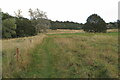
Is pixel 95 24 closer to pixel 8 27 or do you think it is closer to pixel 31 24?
pixel 31 24

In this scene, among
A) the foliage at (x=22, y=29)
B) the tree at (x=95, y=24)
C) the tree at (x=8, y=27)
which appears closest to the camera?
the tree at (x=8, y=27)

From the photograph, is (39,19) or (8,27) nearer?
(8,27)

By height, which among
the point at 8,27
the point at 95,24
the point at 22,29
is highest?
the point at 95,24

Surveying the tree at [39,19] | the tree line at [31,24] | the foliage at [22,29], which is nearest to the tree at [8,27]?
the tree line at [31,24]

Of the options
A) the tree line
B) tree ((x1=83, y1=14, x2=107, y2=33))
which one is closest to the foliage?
the tree line

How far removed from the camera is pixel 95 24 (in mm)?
69000

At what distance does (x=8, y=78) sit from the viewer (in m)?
7.75

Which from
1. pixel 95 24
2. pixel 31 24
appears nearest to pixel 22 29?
pixel 31 24

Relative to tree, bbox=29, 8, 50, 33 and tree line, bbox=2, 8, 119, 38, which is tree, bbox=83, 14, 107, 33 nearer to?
tree line, bbox=2, 8, 119, 38

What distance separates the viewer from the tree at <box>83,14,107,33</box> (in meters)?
68.7

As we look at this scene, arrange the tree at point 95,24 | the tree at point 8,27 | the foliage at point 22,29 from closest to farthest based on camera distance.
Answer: the tree at point 8,27
the foliage at point 22,29
the tree at point 95,24

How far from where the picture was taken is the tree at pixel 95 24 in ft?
225

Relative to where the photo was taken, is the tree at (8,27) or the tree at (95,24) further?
the tree at (95,24)

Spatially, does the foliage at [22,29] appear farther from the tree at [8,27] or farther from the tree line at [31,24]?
the tree at [8,27]
